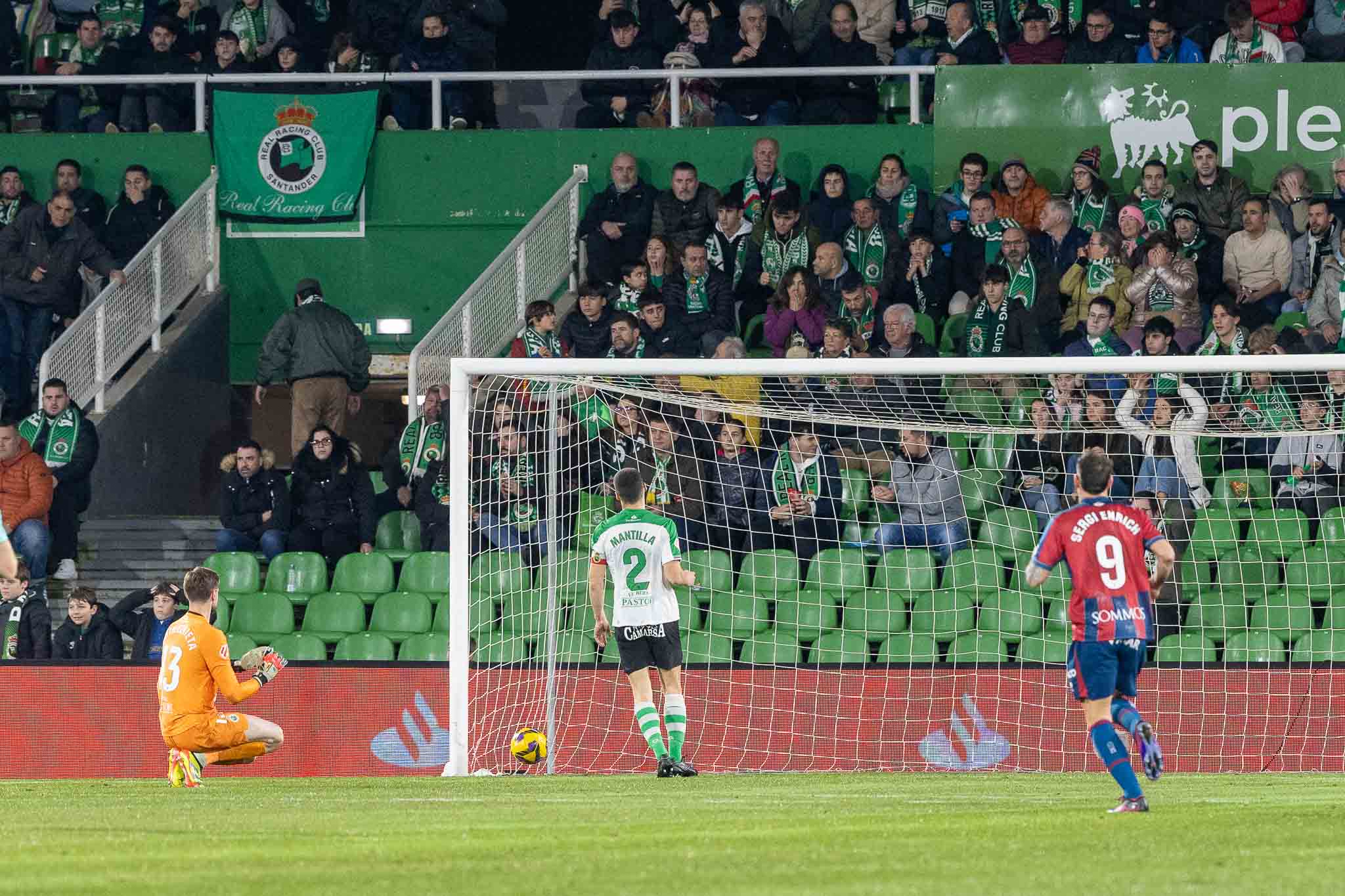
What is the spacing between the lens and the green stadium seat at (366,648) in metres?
15.0

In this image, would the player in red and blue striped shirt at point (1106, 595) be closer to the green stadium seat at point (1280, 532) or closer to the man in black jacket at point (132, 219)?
the green stadium seat at point (1280, 532)

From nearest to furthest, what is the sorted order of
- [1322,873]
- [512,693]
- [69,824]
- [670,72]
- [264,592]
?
1. [1322,873]
2. [69,824]
3. [512,693]
4. [264,592]
5. [670,72]

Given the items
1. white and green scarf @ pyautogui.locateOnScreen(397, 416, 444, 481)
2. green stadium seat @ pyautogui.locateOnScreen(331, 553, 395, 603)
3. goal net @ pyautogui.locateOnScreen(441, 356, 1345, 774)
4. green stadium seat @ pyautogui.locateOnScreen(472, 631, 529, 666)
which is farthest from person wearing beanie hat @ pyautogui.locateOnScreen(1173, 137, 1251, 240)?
green stadium seat @ pyautogui.locateOnScreen(331, 553, 395, 603)

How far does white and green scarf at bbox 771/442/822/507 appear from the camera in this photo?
48.7ft

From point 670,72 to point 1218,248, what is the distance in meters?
5.50

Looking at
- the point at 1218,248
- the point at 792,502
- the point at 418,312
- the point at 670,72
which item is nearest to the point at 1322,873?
the point at 792,502

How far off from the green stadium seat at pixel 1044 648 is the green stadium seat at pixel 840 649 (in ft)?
3.78

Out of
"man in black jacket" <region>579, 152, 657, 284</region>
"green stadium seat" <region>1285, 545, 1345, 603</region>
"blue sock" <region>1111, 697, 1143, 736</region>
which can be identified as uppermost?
"man in black jacket" <region>579, 152, 657, 284</region>

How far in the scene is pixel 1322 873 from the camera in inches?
249

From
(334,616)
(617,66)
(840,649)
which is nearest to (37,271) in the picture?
(334,616)

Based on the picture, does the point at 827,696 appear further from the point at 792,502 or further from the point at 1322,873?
the point at 1322,873

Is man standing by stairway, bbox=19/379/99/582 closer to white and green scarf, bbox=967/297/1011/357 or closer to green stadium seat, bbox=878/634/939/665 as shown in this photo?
green stadium seat, bbox=878/634/939/665

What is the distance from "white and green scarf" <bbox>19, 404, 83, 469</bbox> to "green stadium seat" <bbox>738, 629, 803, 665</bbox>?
20.5 feet

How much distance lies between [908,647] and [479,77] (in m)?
8.02
